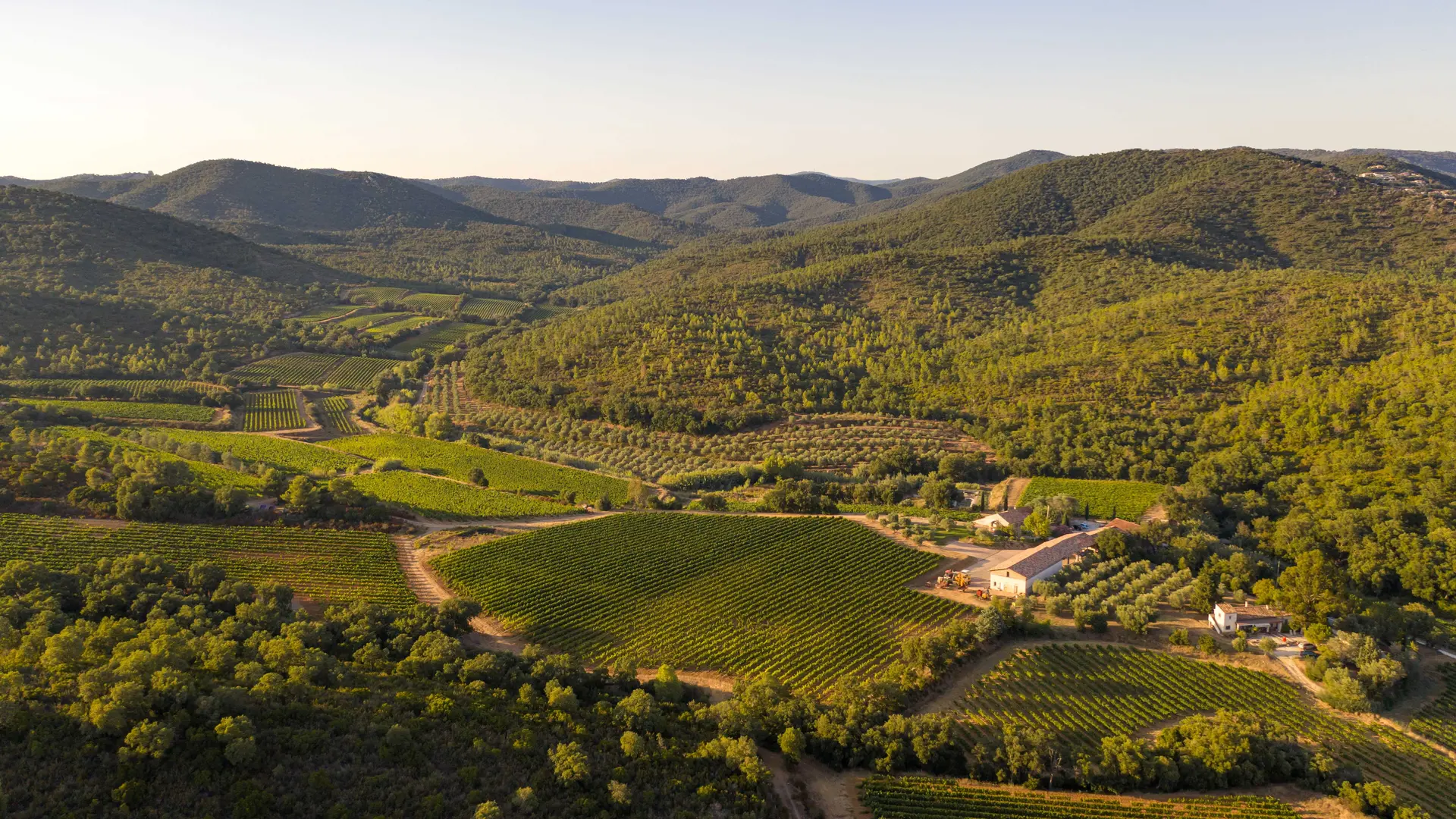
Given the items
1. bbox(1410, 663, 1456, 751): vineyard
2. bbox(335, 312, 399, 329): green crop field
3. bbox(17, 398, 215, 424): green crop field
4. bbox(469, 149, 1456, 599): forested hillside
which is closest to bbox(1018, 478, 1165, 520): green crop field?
bbox(469, 149, 1456, 599): forested hillside

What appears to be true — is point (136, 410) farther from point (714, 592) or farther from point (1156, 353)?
point (1156, 353)

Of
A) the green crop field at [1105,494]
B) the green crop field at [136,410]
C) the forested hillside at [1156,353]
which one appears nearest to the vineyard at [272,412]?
the green crop field at [136,410]

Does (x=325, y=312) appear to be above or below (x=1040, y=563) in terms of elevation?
above

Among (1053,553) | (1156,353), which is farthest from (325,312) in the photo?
(1156,353)

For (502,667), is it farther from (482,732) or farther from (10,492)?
(10,492)

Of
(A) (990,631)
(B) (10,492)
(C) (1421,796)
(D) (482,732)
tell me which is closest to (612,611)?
(D) (482,732)

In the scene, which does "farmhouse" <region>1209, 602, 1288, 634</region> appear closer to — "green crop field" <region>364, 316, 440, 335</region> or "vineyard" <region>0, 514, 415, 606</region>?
"vineyard" <region>0, 514, 415, 606</region>

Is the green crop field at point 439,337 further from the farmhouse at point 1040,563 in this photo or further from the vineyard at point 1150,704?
the vineyard at point 1150,704
